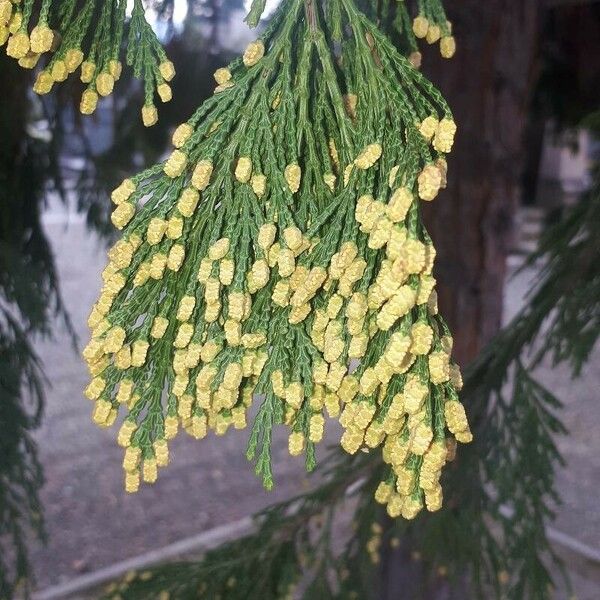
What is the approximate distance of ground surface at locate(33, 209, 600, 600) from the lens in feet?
17.0

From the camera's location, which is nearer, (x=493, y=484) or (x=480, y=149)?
(x=493, y=484)

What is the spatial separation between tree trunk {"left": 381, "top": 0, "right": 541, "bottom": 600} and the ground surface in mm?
2185

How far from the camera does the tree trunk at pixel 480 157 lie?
2.70 meters

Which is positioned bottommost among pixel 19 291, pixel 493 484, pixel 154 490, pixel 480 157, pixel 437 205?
pixel 154 490

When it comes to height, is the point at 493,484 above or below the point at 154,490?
above

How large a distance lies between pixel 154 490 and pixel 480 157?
415 cm

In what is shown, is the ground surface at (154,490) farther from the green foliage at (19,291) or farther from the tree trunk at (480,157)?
the tree trunk at (480,157)

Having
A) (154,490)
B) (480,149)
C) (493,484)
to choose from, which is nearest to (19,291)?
(493,484)

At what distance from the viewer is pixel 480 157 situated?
2.84 m

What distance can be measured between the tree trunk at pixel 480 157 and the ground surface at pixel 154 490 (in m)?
2.19

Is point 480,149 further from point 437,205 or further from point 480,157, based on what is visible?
point 437,205

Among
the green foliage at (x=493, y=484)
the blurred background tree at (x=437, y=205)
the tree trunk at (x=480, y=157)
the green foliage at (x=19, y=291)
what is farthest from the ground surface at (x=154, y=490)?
the green foliage at (x=493, y=484)

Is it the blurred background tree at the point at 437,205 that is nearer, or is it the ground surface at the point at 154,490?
the blurred background tree at the point at 437,205

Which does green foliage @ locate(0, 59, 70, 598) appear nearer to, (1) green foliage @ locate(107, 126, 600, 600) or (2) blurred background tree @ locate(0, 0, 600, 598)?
(2) blurred background tree @ locate(0, 0, 600, 598)
